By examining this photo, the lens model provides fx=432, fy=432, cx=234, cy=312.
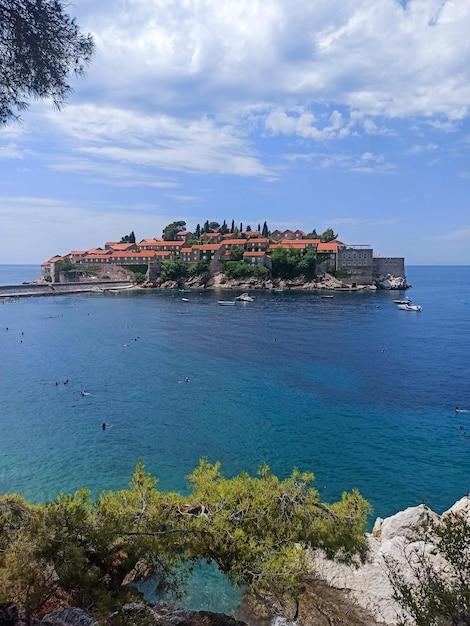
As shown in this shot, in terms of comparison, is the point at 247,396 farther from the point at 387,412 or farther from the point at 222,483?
the point at 222,483

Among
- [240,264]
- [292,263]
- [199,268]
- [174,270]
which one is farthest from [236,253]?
[174,270]

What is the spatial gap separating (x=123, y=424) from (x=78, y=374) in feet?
48.5

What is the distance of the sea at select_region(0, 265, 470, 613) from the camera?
74.4 ft

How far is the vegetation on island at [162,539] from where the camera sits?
10.2 metres

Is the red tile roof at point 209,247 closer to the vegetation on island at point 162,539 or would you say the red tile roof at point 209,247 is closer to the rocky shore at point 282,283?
the rocky shore at point 282,283

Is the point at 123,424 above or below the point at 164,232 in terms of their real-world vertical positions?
below

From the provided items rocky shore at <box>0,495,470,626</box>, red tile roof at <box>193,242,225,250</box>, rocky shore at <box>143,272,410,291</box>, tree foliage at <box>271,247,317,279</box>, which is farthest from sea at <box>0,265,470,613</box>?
red tile roof at <box>193,242,225,250</box>

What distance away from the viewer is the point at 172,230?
158000mm

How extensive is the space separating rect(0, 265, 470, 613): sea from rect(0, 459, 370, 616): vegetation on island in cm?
442

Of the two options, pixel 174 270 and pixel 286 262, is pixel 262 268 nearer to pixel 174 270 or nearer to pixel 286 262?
pixel 286 262

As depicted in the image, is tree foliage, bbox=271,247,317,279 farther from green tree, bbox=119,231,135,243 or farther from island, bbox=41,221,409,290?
green tree, bbox=119,231,135,243

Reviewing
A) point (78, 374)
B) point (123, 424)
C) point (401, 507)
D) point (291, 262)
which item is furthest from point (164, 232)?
point (401, 507)

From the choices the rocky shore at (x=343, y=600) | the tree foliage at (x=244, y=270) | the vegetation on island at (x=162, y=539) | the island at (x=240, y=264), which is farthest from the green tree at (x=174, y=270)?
the vegetation on island at (x=162, y=539)

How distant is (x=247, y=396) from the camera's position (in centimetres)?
3525
